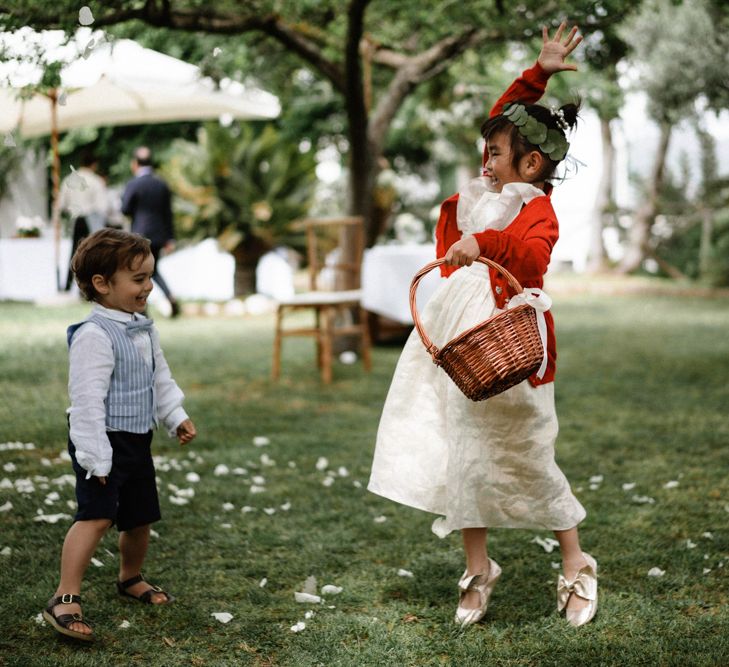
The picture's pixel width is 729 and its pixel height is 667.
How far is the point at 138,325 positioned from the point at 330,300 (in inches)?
177

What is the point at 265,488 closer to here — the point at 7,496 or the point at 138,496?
the point at 7,496

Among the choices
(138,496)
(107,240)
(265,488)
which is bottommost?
(265,488)

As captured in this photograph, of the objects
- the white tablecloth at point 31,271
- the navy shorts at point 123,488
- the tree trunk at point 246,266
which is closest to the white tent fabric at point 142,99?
the white tablecloth at point 31,271

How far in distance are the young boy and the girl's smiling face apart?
1.12 metres

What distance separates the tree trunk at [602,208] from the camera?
18969 mm

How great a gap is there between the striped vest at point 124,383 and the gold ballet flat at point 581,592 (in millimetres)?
1445

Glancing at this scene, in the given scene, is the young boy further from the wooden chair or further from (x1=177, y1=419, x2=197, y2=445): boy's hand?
the wooden chair

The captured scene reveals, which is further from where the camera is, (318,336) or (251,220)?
(251,220)

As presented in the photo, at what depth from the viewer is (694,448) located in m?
5.18

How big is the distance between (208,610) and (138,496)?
46cm

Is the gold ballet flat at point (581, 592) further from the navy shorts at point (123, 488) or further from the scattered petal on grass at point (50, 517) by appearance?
the scattered petal on grass at point (50, 517)

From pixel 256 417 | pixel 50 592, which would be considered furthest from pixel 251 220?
pixel 50 592

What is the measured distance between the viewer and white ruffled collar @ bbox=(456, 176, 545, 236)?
2822mm

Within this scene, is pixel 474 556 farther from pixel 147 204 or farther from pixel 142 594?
pixel 147 204
